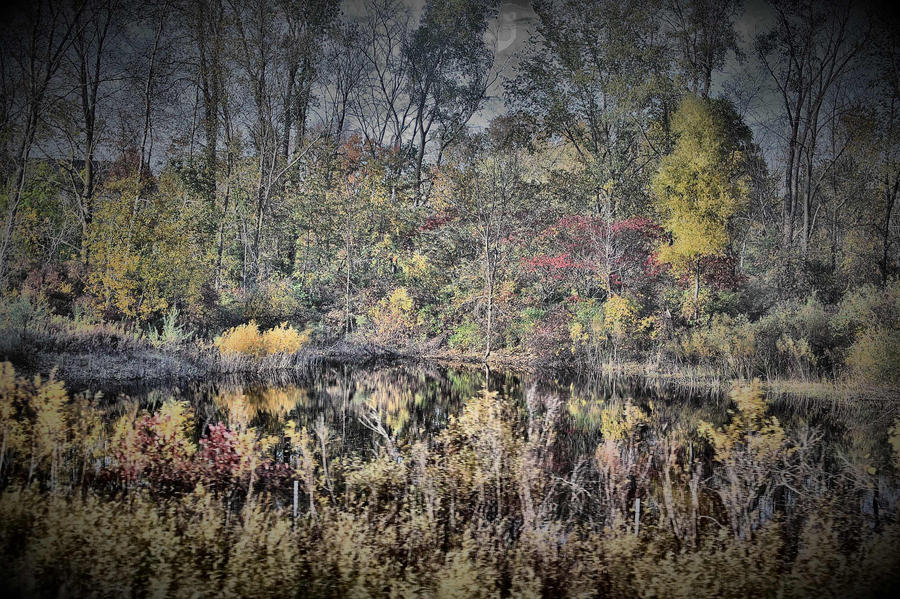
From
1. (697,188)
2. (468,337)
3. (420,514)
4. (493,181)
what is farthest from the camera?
(493,181)

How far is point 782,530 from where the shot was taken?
4.44 metres

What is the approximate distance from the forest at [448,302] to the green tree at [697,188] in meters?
0.12

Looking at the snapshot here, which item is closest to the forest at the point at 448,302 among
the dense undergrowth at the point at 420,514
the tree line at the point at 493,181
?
the dense undergrowth at the point at 420,514

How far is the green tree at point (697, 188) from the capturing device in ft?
48.6

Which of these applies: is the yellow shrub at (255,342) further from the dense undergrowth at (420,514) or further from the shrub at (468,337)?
the shrub at (468,337)

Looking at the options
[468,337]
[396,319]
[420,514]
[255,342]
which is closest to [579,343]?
[468,337]

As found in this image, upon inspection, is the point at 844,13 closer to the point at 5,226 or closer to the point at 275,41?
the point at 275,41

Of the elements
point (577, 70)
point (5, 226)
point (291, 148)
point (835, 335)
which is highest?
point (577, 70)

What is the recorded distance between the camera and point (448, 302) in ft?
60.2

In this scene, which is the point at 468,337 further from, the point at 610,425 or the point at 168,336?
the point at 610,425

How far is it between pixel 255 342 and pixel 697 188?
42.8 ft

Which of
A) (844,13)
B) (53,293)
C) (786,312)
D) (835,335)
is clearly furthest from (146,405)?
(844,13)

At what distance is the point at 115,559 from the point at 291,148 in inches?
818

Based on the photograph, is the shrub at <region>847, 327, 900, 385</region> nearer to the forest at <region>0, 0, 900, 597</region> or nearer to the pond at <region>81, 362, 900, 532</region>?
the forest at <region>0, 0, 900, 597</region>
